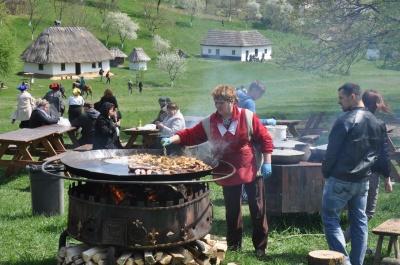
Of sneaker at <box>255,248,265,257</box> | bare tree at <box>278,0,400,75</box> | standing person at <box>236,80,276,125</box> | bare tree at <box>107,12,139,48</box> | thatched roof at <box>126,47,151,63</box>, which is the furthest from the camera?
bare tree at <box>107,12,139,48</box>

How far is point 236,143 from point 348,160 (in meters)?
1.26

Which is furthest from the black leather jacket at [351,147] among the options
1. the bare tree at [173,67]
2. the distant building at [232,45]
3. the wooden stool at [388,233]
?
the distant building at [232,45]

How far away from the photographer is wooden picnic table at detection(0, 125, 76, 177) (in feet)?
38.3

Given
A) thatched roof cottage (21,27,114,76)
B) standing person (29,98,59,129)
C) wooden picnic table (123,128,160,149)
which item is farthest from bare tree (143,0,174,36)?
standing person (29,98,59,129)

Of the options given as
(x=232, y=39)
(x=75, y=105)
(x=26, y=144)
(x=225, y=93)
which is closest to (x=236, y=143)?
(x=225, y=93)

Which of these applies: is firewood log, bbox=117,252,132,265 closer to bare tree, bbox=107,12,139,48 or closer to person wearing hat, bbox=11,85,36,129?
person wearing hat, bbox=11,85,36,129

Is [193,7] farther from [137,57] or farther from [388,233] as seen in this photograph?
[388,233]

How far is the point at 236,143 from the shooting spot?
6.85 meters

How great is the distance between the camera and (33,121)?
13.6 meters

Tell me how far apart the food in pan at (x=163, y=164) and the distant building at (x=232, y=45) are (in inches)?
2882

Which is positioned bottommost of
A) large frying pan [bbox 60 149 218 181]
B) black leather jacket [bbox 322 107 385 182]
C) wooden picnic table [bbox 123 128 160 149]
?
wooden picnic table [bbox 123 128 160 149]

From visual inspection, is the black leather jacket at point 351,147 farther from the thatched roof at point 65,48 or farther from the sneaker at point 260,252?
the thatched roof at point 65,48

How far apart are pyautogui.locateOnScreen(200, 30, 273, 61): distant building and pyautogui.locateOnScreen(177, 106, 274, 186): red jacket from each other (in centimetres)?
7287

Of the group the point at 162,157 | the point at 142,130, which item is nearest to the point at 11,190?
the point at 142,130
